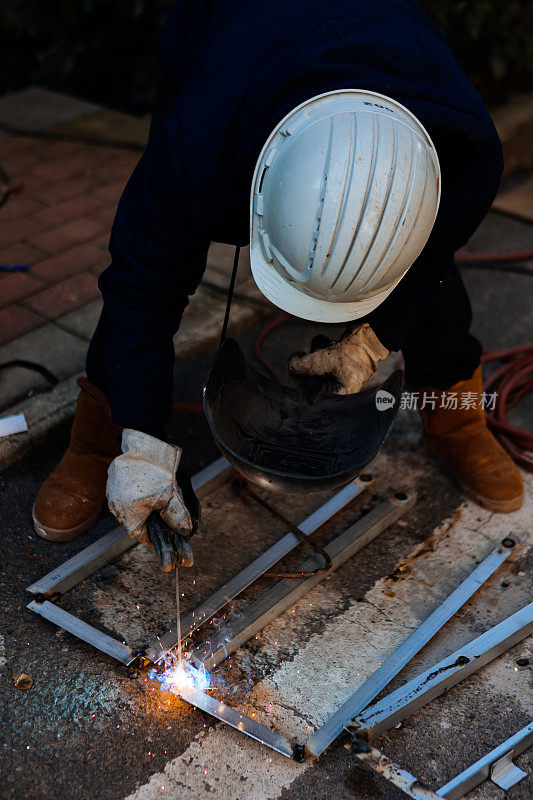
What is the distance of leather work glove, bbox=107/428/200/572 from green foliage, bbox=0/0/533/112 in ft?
12.5

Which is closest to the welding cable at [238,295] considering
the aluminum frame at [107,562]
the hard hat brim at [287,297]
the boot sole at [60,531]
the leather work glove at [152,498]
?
the aluminum frame at [107,562]

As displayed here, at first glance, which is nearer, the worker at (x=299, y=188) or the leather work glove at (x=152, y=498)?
the worker at (x=299, y=188)

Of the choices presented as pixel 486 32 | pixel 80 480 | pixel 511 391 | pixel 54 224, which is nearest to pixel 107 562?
pixel 80 480

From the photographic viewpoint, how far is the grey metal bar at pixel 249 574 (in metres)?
2.13

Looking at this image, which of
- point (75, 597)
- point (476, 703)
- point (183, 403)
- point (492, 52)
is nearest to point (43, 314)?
point (183, 403)

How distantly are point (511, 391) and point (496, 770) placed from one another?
5.78ft

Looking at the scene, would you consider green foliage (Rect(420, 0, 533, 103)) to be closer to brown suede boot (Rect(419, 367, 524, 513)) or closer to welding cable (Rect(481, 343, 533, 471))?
welding cable (Rect(481, 343, 533, 471))

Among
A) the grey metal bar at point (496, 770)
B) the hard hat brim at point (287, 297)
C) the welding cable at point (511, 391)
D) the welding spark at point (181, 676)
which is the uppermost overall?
the hard hat brim at point (287, 297)

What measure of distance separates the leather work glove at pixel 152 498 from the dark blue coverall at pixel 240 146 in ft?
0.24

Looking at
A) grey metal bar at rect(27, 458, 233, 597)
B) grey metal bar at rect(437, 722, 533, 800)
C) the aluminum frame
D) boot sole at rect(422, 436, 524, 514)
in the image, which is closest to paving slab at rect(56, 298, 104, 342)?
the aluminum frame

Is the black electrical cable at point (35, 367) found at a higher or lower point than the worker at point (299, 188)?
lower

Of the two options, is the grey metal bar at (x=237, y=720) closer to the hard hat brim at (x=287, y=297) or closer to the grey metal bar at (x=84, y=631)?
the grey metal bar at (x=84, y=631)

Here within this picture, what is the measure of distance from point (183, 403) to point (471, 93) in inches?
60.9

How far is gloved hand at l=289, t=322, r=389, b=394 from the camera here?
2.28 metres
